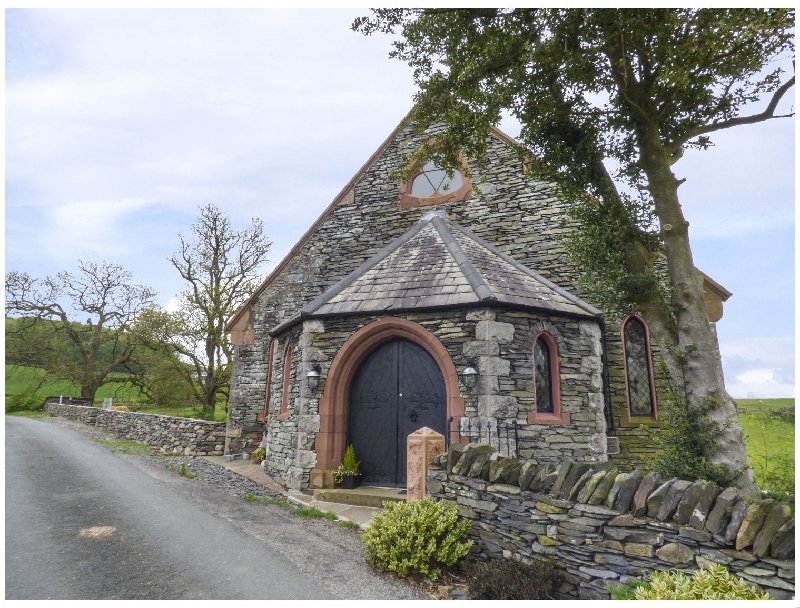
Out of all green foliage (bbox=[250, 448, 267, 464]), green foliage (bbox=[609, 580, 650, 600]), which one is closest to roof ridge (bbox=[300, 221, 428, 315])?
green foliage (bbox=[250, 448, 267, 464])

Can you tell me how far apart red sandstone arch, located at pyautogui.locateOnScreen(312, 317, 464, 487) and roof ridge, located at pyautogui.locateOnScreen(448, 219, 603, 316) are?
3637mm

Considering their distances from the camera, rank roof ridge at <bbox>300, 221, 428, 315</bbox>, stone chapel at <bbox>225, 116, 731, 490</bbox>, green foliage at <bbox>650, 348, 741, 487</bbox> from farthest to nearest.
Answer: roof ridge at <bbox>300, 221, 428, 315</bbox> < stone chapel at <bbox>225, 116, 731, 490</bbox> < green foliage at <bbox>650, 348, 741, 487</bbox>

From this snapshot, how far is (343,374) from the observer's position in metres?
9.34

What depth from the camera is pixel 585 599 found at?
176 inches

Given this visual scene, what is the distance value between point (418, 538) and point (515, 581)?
46.2 inches

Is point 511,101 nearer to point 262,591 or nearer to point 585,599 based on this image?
point 585,599

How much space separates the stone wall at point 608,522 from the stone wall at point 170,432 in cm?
1104

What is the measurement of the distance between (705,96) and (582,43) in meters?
1.95

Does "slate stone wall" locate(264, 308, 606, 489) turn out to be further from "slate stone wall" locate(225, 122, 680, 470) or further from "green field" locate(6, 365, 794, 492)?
"green field" locate(6, 365, 794, 492)

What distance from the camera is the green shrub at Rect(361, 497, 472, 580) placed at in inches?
203

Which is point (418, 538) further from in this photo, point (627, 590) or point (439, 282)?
point (439, 282)

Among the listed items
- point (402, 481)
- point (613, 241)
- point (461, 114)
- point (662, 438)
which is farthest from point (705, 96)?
point (402, 481)

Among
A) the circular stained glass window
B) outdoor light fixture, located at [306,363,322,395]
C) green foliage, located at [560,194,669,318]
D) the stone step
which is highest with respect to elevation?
the circular stained glass window

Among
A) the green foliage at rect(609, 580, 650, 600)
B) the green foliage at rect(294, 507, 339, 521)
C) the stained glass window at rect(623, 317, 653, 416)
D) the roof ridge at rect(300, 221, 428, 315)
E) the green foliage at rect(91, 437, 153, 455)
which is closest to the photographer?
the green foliage at rect(609, 580, 650, 600)
